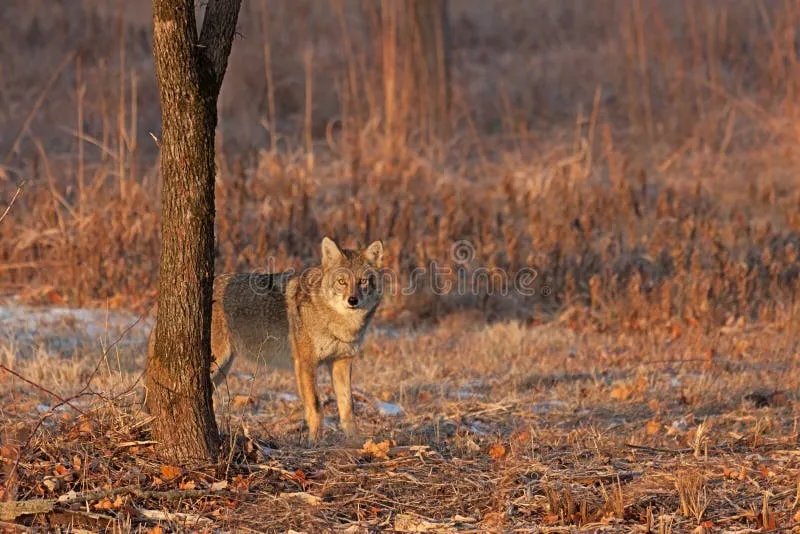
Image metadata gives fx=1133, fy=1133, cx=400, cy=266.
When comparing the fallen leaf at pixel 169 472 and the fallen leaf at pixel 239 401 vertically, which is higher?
the fallen leaf at pixel 169 472

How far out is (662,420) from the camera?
307 inches

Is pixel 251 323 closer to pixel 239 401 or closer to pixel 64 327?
pixel 239 401

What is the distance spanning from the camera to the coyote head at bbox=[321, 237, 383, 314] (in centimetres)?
780

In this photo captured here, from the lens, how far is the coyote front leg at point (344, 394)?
7494mm

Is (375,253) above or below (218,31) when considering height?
below

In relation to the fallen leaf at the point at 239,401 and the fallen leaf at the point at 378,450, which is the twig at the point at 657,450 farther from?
the fallen leaf at the point at 239,401

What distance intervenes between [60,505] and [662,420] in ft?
14.1

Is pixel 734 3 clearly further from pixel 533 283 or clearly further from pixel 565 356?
pixel 565 356

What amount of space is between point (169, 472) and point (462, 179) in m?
9.46

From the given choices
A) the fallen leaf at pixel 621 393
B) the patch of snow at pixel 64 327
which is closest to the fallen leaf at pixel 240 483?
the fallen leaf at pixel 621 393

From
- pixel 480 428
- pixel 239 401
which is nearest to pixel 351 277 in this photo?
pixel 239 401

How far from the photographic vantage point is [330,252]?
26.3ft

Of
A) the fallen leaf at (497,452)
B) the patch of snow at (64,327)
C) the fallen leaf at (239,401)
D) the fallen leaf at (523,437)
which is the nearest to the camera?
the fallen leaf at (497,452)

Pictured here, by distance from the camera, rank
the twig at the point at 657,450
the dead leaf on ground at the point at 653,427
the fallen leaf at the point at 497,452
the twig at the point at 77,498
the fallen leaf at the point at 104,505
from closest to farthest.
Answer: the twig at the point at 77,498, the fallen leaf at the point at 104,505, the fallen leaf at the point at 497,452, the twig at the point at 657,450, the dead leaf on ground at the point at 653,427
